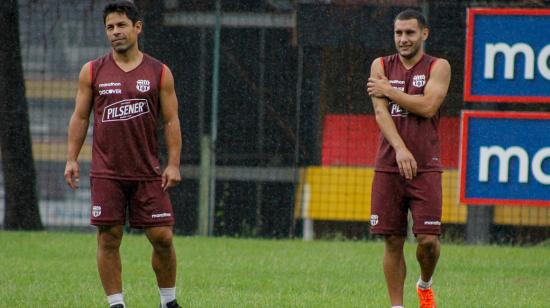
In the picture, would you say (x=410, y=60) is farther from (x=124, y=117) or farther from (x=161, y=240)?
(x=161, y=240)

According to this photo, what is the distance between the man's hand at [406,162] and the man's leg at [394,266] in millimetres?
492

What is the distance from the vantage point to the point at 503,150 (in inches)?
524

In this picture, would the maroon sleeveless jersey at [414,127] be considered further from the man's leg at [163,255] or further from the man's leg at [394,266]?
the man's leg at [163,255]

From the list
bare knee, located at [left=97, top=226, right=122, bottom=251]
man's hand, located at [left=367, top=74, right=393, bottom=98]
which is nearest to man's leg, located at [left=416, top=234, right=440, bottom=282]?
man's hand, located at [left=367, top=74, right=393, bottom=98]

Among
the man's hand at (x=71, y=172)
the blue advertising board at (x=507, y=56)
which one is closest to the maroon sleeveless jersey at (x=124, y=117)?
the man's hand at (x=71, y=172)

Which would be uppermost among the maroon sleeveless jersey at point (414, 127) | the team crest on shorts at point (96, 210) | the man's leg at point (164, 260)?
the maroon sleeveless jersey at point (414, 127)

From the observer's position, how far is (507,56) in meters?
13.3

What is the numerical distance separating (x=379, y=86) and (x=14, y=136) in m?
8.27

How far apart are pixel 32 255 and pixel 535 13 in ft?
19.6

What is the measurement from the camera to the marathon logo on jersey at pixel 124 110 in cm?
754

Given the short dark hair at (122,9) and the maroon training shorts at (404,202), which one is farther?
the maroon training shorts at (404,202)

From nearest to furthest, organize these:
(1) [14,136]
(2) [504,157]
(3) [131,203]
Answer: (3) [131,203]
(2) [504,157]
(1) [14,136]

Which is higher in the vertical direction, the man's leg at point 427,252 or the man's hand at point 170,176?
the man's hand at point 170,176

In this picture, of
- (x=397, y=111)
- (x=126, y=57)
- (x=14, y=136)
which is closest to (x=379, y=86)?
(x=397, y=111)
